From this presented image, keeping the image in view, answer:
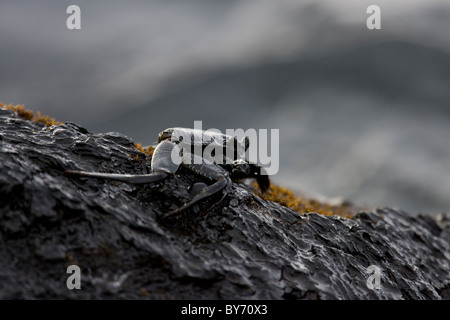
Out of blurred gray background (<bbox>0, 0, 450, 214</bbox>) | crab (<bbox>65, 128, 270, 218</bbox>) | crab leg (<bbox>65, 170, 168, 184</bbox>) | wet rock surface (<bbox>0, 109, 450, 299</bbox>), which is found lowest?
wet rock surface (<bbox>0, 109, 450, 299</bbox>)

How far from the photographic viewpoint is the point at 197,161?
503cm

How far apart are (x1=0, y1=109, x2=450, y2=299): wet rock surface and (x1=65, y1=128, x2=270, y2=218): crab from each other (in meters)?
0.16

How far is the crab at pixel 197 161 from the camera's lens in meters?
4.37

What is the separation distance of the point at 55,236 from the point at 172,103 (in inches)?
564

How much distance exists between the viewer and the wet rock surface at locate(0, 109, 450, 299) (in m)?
3.64

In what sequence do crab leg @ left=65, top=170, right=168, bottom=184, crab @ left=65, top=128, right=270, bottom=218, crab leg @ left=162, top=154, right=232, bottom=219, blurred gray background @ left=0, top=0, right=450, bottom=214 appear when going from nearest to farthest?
1. crab leg @ left=65, top=170, right=168, bottom=184
2. crab @ left=65, top=128, right=270, bottom=218
3. crab leg @ left=162, top=154, right=232, bottom=219
4. blurred gray background @ left=0, top=0, right=450, bottom=214

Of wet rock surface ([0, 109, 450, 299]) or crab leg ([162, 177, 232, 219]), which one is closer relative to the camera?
wet rock surface ([0, 109, 450, 299])

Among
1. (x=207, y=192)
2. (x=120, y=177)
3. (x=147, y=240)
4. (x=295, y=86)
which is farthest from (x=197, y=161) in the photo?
(x=295, y=86)

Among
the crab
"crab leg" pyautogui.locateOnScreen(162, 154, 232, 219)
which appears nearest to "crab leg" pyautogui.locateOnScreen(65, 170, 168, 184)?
the crab

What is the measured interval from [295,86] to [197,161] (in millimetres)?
14734

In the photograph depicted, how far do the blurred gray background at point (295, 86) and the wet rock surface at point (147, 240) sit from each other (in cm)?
1084

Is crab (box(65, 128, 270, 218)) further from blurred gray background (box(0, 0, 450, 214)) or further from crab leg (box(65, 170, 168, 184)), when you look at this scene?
blurred gray background (box(0, 0, 450, 214))

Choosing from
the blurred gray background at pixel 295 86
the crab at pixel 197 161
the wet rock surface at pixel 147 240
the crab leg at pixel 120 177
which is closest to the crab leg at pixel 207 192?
the crab at pixel 197 161
